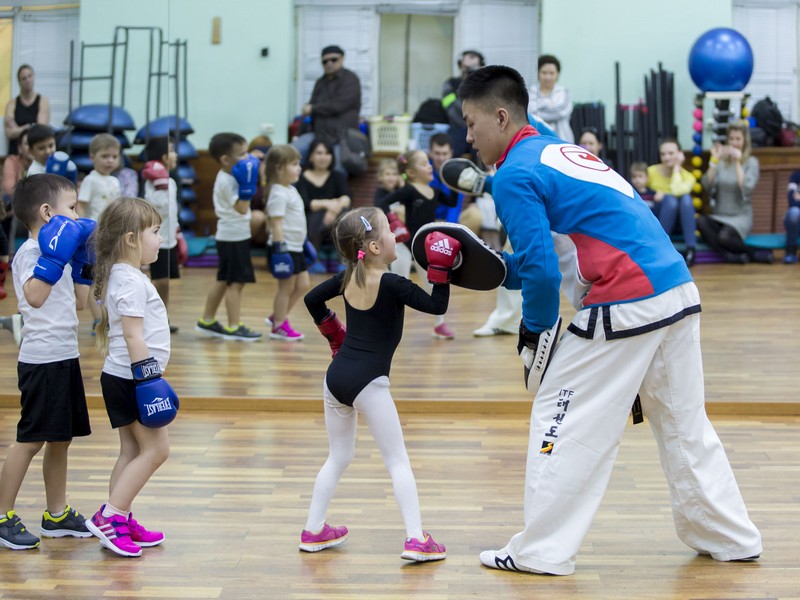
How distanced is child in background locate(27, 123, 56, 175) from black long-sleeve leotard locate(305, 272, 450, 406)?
3530 mm

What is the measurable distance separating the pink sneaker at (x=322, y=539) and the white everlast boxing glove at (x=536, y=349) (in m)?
0.75

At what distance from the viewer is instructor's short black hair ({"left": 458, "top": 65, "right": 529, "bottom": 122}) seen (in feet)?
10.2

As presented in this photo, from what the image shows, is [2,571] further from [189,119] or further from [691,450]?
[189,119]

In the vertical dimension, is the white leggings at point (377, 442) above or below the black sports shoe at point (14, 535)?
above

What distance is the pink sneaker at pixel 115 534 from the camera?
10.8ft

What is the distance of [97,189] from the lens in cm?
630

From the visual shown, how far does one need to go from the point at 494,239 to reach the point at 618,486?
628cm

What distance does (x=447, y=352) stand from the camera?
21.2 feet

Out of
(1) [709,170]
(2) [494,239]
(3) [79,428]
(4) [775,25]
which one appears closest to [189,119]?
(2) [494,239]

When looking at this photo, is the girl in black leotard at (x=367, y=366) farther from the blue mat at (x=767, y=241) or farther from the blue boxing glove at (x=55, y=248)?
the blue mat at (x=767, y=241)

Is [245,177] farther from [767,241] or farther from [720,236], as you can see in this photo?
[767,241]

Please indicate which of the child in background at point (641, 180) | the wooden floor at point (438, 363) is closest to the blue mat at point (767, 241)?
the child in background at point (641, 180)

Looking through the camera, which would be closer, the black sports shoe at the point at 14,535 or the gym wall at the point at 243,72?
the black sports shoe at the point at 14,535

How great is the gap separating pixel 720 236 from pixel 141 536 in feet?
26.9
